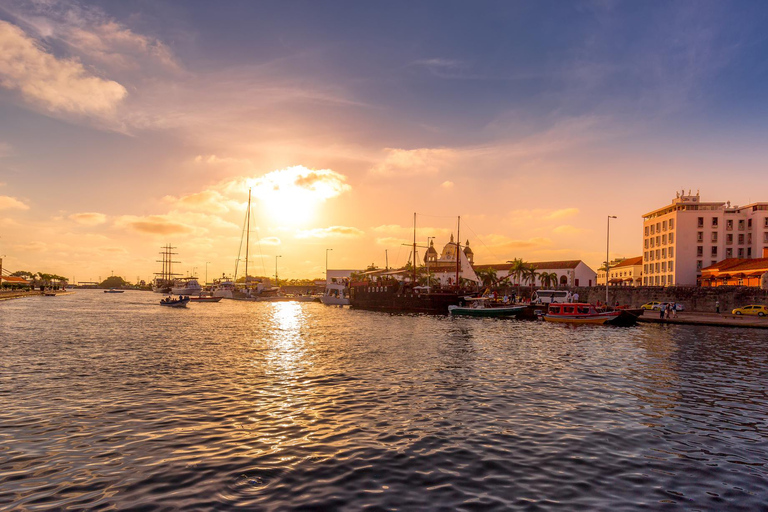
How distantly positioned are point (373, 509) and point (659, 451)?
331 inches

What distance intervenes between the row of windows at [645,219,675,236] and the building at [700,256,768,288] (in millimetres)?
11579

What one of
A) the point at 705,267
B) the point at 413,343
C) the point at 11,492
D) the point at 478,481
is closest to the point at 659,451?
the point at 478,481

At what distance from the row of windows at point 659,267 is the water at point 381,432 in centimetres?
8036

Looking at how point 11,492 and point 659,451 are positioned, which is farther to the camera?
point 659,451

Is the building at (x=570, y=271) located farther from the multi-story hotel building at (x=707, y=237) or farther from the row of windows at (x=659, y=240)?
the multi-story hotel building at (x=707, y=237)

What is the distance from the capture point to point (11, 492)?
8.98m

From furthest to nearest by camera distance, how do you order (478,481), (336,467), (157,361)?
1. (157,361)
2. (336,467)
3. (478,481)

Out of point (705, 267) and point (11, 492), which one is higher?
point (705, 267)

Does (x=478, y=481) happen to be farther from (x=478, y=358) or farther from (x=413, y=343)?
(x=413, y=343)

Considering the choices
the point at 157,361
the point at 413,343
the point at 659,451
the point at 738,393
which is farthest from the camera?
the point at 413,343

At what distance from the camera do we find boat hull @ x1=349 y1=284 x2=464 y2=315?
3037 inches

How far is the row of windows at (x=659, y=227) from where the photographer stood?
98.1 metres

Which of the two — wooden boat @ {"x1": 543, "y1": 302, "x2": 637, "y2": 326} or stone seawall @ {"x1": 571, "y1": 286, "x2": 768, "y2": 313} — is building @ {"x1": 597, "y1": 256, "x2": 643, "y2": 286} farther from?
wooden boat @ {"x1": 543, "y1": 302, "x2": 637, "y2": 326}

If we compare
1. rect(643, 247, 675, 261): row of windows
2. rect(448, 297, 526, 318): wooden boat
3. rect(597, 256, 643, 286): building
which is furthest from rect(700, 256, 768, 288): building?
rect(597, 256, 643, 286): building
